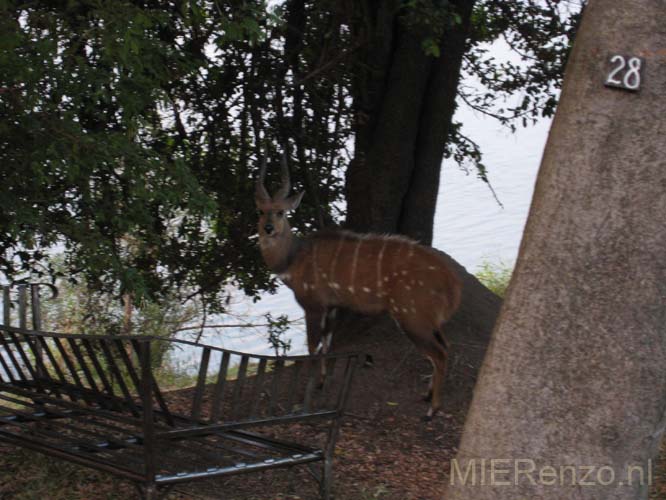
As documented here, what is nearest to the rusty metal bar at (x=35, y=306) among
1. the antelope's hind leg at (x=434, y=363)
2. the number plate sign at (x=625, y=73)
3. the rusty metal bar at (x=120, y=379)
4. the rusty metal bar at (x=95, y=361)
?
the rusty metal bar at (x=95, y=361)

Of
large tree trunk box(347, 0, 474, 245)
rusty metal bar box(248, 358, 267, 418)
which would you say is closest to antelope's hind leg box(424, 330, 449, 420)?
large tree trunk box(347, 0, 474, 245)

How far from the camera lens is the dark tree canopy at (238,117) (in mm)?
4988

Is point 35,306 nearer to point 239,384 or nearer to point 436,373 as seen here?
point 239,384

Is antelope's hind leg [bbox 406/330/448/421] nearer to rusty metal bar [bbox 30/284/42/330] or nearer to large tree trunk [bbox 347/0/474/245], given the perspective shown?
large tree trunk [bbox 347/0/474/245]

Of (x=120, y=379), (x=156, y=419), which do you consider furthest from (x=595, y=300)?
(x=156, y=419)

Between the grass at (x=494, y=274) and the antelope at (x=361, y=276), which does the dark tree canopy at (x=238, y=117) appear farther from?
the grass at (x=494, y=274)

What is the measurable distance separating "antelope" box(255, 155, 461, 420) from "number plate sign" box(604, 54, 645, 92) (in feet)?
9.57

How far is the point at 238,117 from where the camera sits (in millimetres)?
7703

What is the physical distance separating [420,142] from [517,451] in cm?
390

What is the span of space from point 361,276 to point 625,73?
3340 millimetres

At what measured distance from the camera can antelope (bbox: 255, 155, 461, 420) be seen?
6.41 m

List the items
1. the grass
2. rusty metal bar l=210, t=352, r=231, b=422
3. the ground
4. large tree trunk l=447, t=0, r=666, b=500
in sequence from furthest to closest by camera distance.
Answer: the grass < the ground < rusty metal bar l=210, t=352, r=231, b=422 < large tree trunk l=447, t=0, r=666, b=500

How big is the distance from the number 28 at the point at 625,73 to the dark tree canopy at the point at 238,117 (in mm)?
1854

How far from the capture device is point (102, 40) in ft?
15.4
